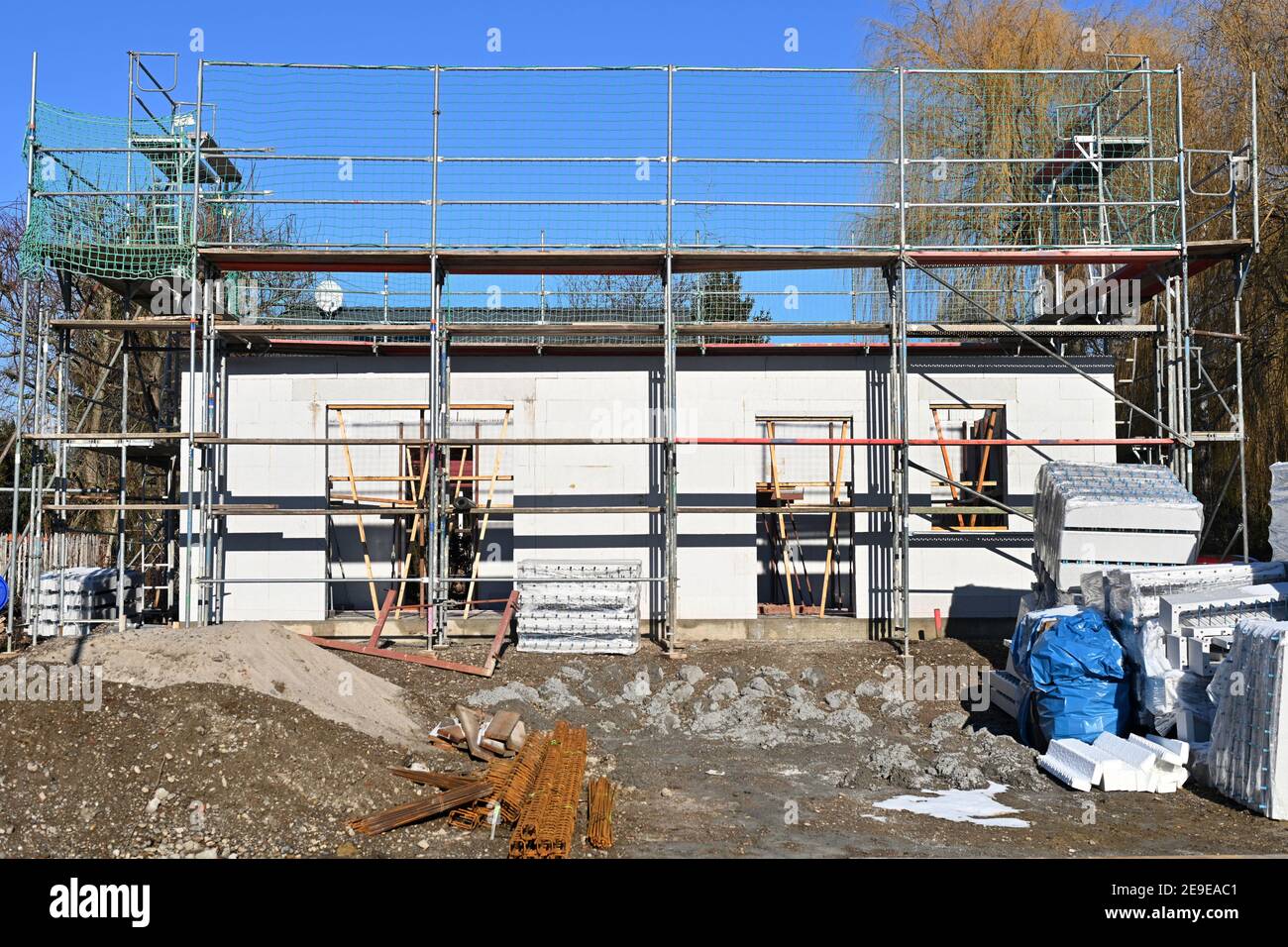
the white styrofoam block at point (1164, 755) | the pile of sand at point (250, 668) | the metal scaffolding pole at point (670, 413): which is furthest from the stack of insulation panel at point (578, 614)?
the white styrofoam block at point (1164, 755)

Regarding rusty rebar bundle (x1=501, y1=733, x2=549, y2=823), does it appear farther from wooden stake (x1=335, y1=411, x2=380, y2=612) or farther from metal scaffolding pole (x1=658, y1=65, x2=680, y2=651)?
wooden stake (x1=335, y1=411, x2=380, y2=612)

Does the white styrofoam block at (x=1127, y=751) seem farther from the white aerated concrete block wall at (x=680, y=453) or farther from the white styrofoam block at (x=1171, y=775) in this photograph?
the white aerated concrete block wall at (x=680, y=453)

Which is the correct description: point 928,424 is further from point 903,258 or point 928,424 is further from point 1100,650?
point 1100,650

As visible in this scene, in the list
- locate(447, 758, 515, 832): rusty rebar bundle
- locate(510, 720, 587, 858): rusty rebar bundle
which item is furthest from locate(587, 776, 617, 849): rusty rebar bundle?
locate(447, 758, 515, 832): rusty rebar bundle

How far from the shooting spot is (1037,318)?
16094 mm

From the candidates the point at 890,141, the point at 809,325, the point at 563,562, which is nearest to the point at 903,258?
the point at 809,325

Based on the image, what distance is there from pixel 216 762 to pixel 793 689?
5.79 m

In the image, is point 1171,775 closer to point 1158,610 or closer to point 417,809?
point 1158,610

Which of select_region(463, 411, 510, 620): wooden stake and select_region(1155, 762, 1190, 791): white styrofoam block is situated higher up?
select_region(463, 411, 510, 620): wooden stake

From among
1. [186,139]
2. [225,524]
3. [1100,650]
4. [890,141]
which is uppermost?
[890,141]

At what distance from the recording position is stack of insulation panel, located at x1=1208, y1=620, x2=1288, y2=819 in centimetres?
784

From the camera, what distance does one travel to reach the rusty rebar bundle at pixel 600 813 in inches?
277

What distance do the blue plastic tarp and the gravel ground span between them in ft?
1.59

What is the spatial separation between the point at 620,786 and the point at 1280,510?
6320 millimetres
